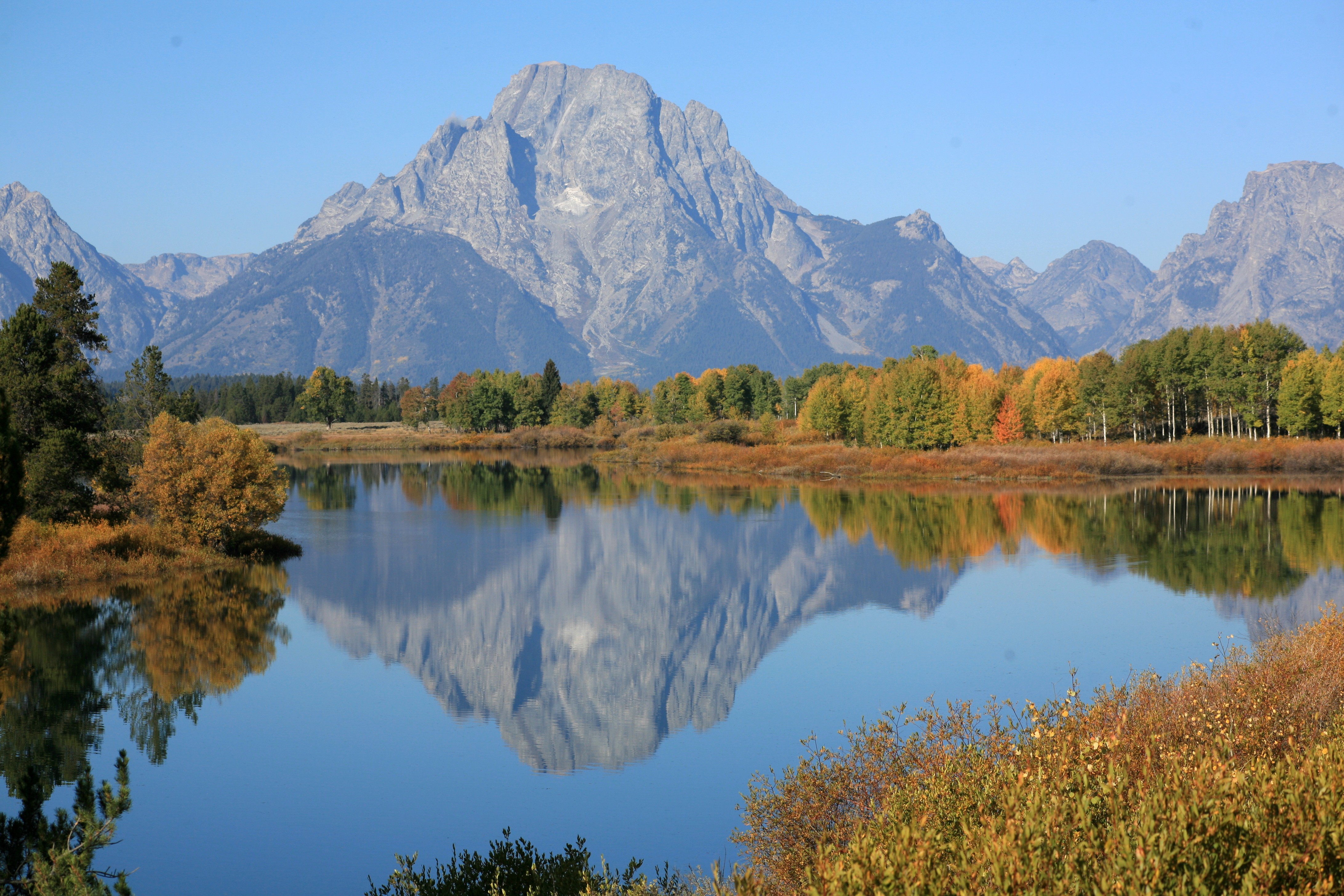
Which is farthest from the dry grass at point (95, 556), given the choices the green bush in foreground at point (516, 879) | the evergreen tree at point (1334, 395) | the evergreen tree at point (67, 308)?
the evergreen tree at point (1334, 395)

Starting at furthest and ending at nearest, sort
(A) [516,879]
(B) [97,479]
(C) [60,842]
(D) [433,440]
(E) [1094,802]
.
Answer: (D) [433,440]
(B) [97,479]
(A) [516,879]
(C) [60,842]
(E) [1094,802]

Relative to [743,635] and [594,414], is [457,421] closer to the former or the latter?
[594,414]

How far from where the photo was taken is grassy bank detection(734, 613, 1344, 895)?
6387mm

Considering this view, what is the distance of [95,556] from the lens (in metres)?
36.8

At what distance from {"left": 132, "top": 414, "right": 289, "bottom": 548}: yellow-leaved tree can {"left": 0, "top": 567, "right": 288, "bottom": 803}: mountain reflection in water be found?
3.71 meters

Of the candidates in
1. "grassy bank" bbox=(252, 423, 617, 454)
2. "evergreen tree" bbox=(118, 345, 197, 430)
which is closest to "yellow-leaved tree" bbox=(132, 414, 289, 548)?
"evergreen tree" bbox=(118, 345, 197, 430)

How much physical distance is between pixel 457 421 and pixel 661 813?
16185 centimetres

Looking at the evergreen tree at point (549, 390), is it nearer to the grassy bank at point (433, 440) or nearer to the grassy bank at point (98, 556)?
the grassy bank at point (433, 440)

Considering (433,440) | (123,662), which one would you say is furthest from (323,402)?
(123,662)

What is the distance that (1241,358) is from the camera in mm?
101062

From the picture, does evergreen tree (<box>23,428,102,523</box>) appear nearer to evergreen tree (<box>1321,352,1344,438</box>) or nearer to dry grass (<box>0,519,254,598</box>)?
dry grass (<box>0,519,254,598</box>)

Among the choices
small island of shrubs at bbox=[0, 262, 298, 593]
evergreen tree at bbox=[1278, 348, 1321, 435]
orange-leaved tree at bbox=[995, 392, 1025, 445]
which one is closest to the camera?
small island of shrubs at bbox=[0, 262, 298, 593]

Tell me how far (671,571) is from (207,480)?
20528 millimetres

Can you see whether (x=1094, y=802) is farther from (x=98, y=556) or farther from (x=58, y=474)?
(x=58, y=474)
